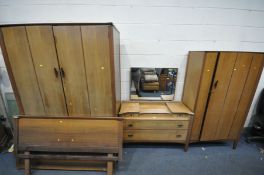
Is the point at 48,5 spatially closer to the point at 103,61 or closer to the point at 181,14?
the point at 103,61

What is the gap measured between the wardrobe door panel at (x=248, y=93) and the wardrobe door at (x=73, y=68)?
2.20 m

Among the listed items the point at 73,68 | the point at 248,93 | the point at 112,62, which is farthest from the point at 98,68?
the point at 248,93

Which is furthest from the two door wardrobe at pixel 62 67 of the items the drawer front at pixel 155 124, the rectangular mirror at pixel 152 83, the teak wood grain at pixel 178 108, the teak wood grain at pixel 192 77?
the teak wood grain at pixel 192 77

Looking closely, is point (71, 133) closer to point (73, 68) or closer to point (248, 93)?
point (73, 68)

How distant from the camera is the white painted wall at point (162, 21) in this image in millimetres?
1832

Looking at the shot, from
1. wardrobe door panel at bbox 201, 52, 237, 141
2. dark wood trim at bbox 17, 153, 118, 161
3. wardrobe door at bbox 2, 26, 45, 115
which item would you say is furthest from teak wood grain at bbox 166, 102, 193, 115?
wardrobe door at bbox 2, 26, 45, 115

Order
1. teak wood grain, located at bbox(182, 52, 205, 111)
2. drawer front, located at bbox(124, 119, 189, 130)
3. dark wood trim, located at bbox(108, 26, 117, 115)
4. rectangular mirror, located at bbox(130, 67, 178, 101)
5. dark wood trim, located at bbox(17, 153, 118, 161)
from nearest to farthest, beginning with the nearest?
dark wood trim, located at bbox(108, 26, 117, 115) < dark wood trim, located at bbox(17, 153, 118, 161) < teak wood grain, located at bbox(182, 52, 205, 111) < drawer front, located at bbox(124, 119, 189, 130) < rectangular mirror, located at bbox(130, 67, 178, 101)

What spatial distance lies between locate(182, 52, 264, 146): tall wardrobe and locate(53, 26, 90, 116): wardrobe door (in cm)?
155

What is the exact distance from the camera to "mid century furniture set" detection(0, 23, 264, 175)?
4.55ft

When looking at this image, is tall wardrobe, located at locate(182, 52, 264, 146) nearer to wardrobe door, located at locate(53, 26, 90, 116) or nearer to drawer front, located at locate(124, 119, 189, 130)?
drawer front, located at locate(124, 119, 189, 130)

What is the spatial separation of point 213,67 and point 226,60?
18 centimetres

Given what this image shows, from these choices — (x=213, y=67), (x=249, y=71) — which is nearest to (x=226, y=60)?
(x=213, y=67)

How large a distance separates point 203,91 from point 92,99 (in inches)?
60.7

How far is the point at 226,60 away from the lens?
1.64m
